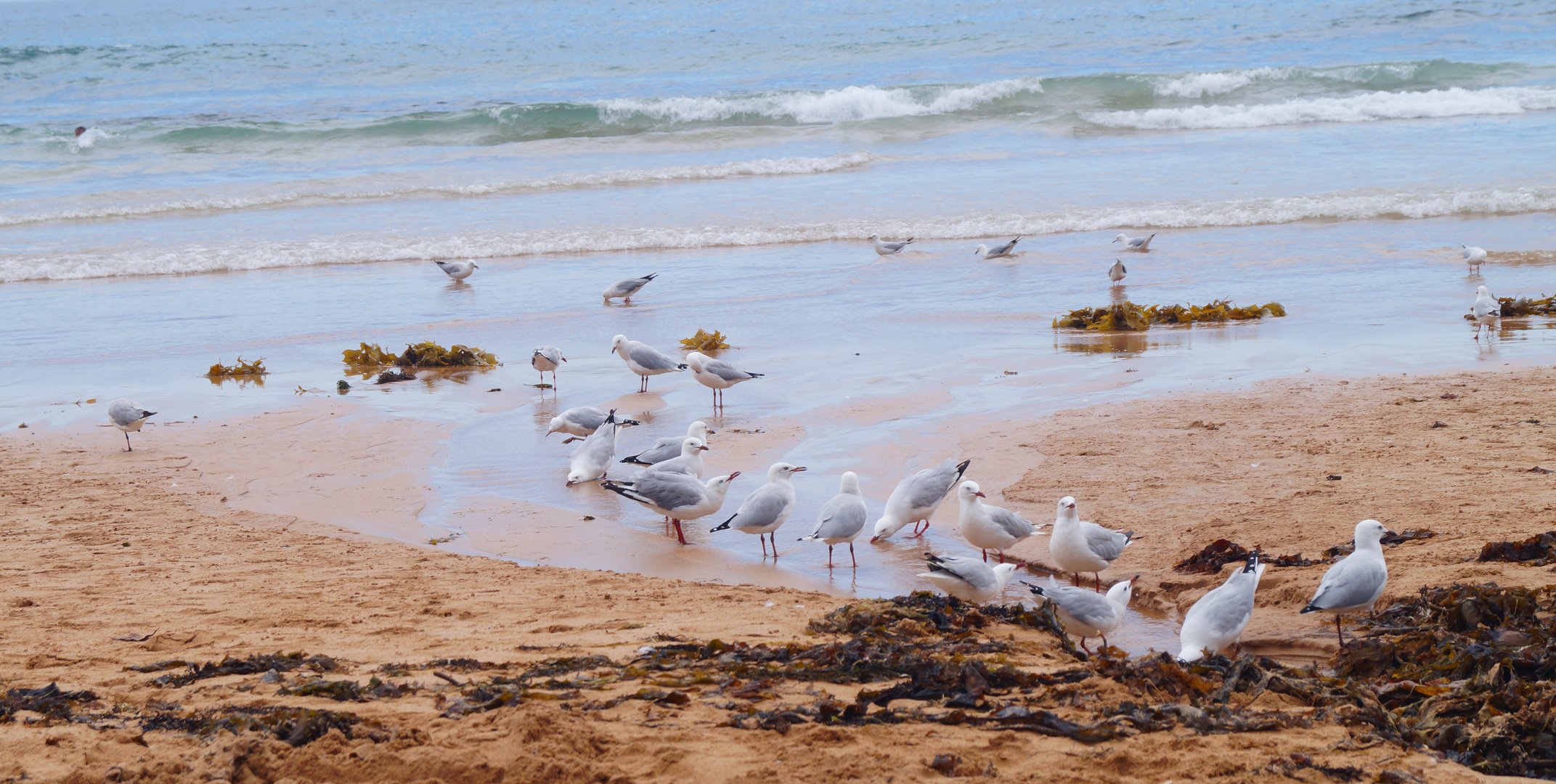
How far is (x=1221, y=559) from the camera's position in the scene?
5.37m

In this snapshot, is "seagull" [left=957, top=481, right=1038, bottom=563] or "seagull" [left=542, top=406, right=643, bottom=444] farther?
"seagull" [left=542, top=406, right=643, bottom=444]

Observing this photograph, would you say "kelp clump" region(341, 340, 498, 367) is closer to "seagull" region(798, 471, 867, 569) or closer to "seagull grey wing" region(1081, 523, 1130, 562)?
"seagull" region(798, 471, 867, 569)

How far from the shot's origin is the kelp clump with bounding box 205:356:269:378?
10664mm

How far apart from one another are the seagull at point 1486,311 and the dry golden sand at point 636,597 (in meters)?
1.54

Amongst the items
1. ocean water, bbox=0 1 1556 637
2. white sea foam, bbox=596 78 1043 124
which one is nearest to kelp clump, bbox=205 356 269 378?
ocean water, bbox=0 1 1556 637

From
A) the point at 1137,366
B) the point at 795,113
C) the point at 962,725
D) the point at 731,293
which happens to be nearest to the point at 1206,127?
the point at 795,113

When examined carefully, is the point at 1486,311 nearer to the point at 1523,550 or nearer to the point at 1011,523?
the point at 1523,550

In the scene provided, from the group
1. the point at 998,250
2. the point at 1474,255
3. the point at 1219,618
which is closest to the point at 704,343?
the point at 998,250

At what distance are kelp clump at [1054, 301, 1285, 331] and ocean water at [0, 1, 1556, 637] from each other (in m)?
0.25

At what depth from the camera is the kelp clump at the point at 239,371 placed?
10.7m

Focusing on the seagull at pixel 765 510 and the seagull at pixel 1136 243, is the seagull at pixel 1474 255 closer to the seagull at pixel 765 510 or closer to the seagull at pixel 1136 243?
the seagull at pixel 1136 243

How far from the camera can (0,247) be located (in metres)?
18.5

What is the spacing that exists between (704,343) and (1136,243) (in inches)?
262

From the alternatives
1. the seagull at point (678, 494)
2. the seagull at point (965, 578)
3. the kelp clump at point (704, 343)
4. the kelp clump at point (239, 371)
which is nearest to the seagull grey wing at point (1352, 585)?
the seagull at point (965, 578)
